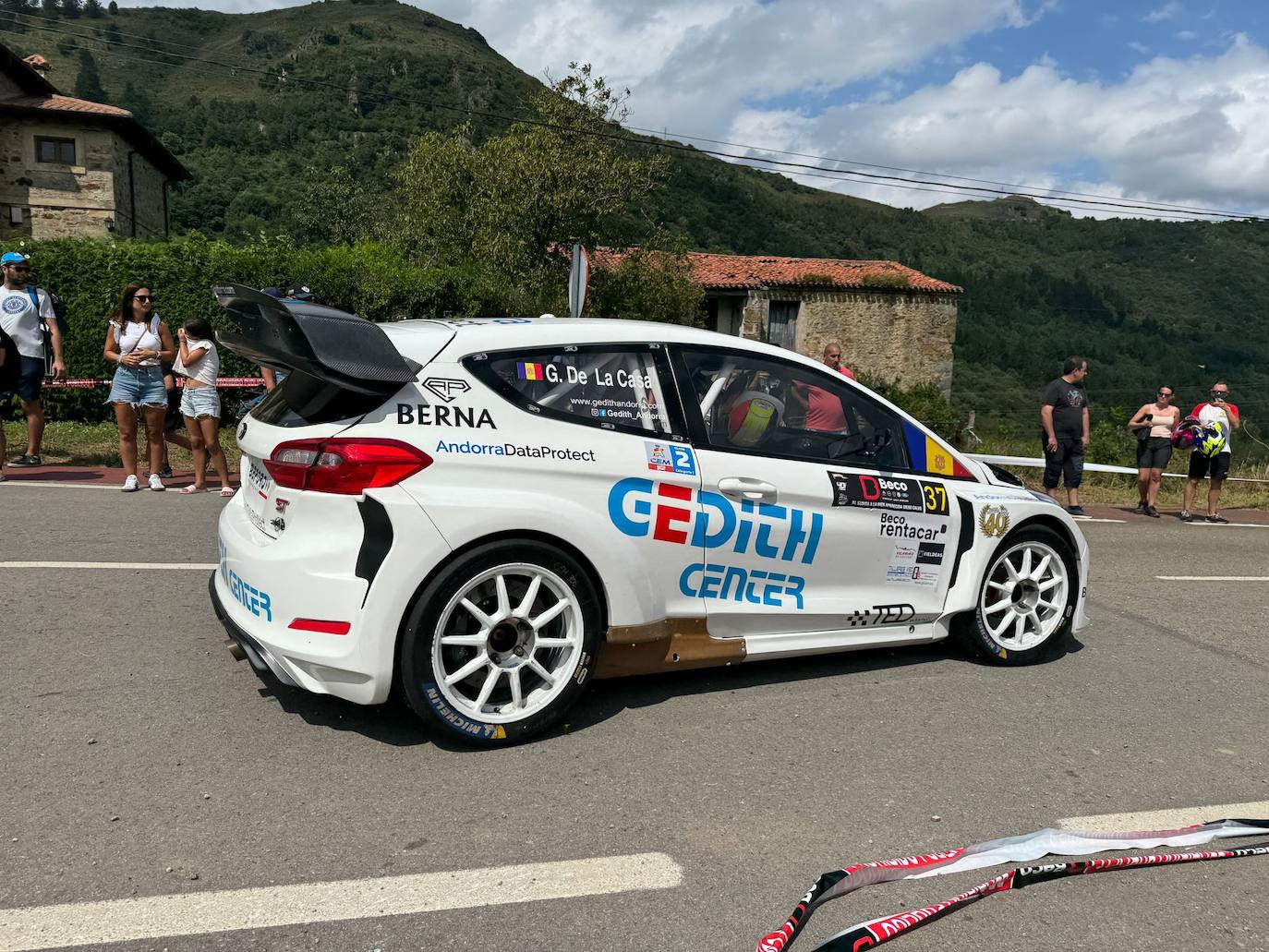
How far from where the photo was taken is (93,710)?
3.85 m

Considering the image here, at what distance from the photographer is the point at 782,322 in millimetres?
36406

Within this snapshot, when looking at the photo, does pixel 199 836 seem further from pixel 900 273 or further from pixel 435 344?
pixel 900 273

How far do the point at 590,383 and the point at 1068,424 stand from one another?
9063 millimetres

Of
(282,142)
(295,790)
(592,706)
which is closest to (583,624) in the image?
(592,706)

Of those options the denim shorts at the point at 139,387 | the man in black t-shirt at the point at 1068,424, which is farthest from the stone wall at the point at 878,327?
the denim shorts at the point at 139,387

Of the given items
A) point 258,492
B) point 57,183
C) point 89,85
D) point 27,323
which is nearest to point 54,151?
point 57,183

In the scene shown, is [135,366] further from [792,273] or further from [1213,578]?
[792,273]

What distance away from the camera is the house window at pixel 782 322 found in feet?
119

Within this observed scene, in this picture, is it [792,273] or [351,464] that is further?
[792,273]

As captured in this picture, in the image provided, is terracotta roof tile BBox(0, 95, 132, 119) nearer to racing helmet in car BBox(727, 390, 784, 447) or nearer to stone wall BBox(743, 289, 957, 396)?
stone wall BBox(743, 289, 957, 396)

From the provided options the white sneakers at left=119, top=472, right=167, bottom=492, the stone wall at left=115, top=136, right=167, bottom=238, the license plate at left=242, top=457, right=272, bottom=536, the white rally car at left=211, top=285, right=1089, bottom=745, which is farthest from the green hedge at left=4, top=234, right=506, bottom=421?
the stone wall at left=115, top=136, right=167, bottom=238

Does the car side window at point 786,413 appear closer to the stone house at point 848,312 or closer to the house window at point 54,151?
the stone house at point 848,312

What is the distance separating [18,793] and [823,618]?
3.16 m

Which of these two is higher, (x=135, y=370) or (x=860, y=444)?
(x=860, y=444)
